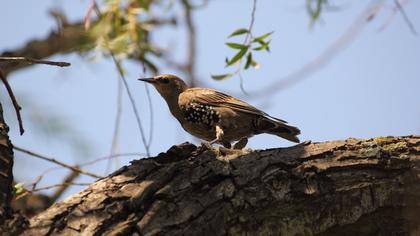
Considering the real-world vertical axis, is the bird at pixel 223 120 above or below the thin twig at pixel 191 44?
below

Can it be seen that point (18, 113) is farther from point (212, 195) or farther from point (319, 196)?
point (319, 196)

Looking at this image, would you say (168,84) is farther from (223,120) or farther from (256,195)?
(256,195)

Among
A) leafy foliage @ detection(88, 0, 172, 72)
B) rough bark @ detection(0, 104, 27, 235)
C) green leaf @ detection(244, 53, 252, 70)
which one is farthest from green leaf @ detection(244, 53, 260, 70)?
rough bark @ detection(0, 104, 27, 235)

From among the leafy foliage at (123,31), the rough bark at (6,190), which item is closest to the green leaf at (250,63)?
the leafy foliage at (123,31)

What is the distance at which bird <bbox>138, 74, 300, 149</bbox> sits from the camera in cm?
609

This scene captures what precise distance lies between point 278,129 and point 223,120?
519mm

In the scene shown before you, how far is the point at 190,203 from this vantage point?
3441 mm

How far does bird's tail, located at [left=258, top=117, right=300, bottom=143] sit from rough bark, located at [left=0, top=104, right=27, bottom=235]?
9.80 ft

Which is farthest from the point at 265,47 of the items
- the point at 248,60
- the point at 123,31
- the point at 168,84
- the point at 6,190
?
the point at 168,84

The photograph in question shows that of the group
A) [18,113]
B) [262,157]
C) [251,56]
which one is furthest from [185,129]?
[18,113]

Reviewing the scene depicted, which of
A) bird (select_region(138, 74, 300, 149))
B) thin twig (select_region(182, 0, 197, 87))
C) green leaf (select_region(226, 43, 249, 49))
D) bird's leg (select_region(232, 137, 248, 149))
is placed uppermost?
thin twig (select_region(182, 0, 197, 87))

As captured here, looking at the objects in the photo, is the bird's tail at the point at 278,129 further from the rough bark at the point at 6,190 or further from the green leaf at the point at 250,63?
the rough bark at the point at 6,190

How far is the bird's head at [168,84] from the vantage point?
6.79m

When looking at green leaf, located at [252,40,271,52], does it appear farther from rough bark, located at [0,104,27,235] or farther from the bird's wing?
rough bark, located at [0,104,27,235]
